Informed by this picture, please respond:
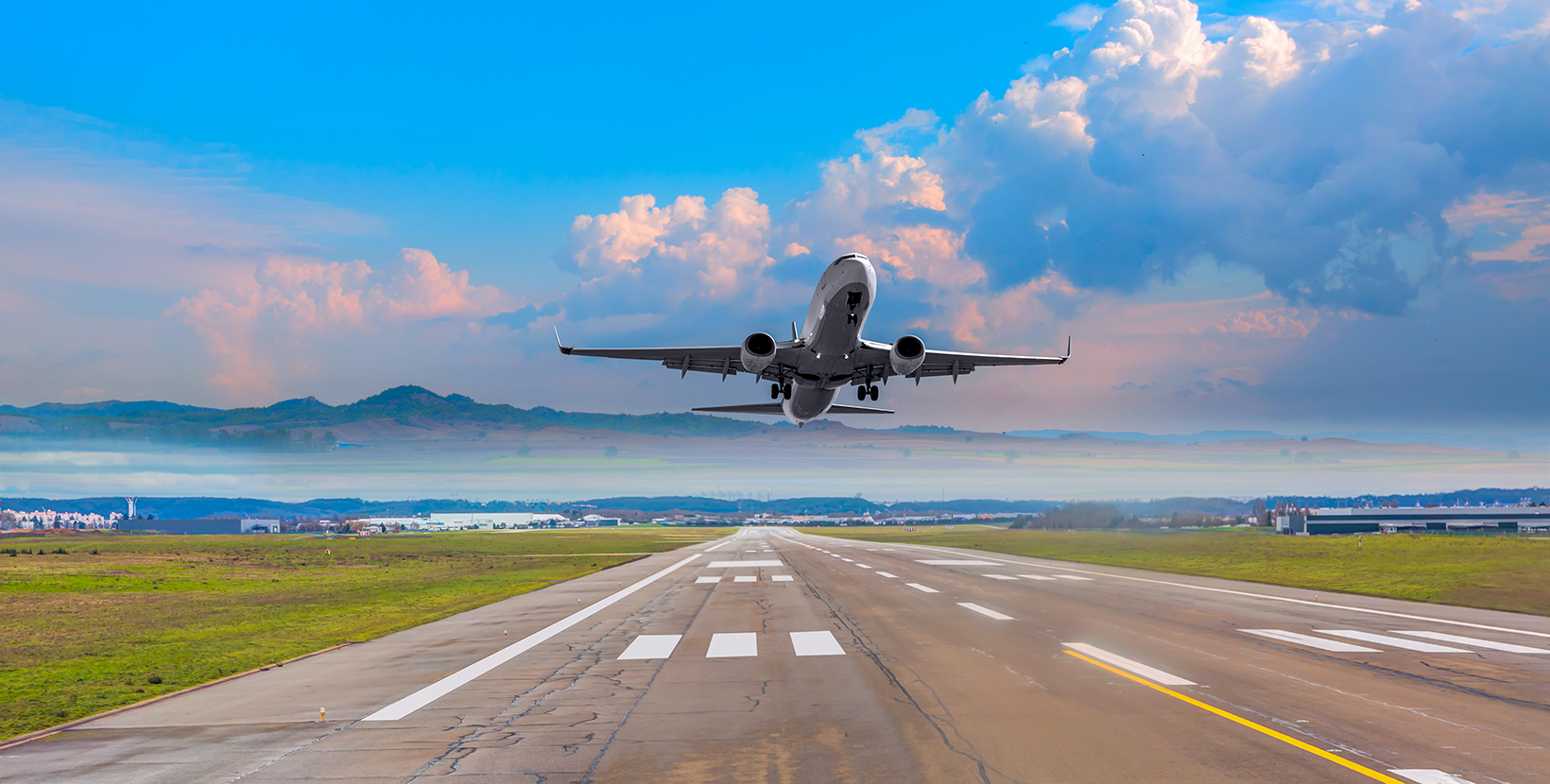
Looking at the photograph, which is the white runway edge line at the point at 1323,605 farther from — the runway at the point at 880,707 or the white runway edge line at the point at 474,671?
the white runway edge line at the point at 474,671

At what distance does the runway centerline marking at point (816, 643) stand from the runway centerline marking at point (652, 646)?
106 inches

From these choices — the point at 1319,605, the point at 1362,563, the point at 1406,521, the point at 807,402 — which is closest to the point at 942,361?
the point at 807,402

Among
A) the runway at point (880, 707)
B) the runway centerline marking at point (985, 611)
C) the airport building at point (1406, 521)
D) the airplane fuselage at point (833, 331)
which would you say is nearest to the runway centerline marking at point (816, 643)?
the runway at point (880, 707)

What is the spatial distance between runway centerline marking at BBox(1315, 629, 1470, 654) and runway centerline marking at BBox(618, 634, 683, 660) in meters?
15.0

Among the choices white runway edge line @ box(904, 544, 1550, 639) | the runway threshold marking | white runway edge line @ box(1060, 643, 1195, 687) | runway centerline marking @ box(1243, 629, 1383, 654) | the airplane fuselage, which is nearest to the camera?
the runway threshold marking

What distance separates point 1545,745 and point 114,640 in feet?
99.0

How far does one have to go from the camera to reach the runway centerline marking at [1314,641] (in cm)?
1675

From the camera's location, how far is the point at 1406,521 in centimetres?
12875

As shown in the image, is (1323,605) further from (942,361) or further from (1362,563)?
(1362,563)

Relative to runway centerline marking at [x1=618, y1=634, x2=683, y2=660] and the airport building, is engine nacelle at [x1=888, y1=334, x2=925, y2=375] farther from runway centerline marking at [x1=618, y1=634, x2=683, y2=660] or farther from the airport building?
the airport building

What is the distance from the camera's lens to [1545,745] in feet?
31.5

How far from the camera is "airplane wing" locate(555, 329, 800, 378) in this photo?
104 ft

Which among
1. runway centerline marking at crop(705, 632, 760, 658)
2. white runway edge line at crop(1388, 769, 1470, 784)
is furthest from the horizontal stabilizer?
white runway edge line at crop(1388, 769, 1470, 784)

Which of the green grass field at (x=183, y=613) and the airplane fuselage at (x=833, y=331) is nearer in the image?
the green grass field at (x=183, y=613)
